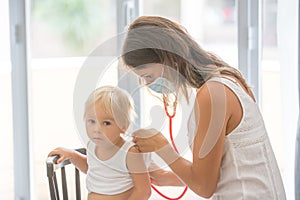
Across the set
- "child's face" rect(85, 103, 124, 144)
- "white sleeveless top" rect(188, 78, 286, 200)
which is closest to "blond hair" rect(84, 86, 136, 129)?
"child's face" rect(85, 103, 124, 144)

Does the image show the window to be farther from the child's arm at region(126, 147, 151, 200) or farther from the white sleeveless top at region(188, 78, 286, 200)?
the white sleeveless top at region(188, 78, 286, 200)

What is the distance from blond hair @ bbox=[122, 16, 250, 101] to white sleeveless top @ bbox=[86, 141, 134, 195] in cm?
28

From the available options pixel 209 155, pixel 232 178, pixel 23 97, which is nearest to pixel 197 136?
pixel 209 155

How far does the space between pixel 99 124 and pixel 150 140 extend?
0.16 metres


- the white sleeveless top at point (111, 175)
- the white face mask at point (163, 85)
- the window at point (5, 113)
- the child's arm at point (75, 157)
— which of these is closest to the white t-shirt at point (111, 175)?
the white sleeveless top at point (111, 175)

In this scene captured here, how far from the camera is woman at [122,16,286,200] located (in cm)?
164

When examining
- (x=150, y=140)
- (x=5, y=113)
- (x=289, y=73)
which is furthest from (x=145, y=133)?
(x=5, y=113)

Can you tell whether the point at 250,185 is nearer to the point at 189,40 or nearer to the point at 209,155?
the point at 209,155

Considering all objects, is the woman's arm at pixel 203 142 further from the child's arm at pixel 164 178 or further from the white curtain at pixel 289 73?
the white curtain at pixel 289 73

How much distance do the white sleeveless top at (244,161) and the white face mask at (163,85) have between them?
104 mm

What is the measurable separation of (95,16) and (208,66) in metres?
1.57

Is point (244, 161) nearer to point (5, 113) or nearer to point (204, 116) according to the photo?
point (204, 116)

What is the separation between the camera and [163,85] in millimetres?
1676

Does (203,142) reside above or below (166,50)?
below
